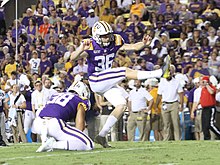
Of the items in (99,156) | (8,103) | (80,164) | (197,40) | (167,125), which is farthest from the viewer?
(197,40)

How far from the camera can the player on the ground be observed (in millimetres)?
12859

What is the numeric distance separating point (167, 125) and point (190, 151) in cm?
734

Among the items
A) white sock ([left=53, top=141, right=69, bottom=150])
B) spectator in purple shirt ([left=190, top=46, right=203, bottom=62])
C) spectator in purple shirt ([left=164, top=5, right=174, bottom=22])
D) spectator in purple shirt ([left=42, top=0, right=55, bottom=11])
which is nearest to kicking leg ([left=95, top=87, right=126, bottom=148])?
white sock ([left=53, top=141, right=69, bottom=150])

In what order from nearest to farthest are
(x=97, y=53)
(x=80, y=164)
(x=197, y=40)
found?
1. (x=80, y=164)
2. (x=97, y=53)
3. (x=197, y=40)

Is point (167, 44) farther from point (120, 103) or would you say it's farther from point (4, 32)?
point (120, 103)

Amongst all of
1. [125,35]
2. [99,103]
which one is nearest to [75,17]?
[125,35]

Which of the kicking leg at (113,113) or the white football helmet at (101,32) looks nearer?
the kicking leg at (113,113)

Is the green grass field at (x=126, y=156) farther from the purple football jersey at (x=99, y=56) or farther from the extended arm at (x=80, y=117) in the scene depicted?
the purple football jersey at (x=99, y=56)

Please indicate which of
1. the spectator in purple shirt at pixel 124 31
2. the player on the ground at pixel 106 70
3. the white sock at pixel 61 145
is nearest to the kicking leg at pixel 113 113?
the player on the ground at pixel 106 70

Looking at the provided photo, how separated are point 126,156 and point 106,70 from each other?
2.08 m

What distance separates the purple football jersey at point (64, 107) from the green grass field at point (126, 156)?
547mm

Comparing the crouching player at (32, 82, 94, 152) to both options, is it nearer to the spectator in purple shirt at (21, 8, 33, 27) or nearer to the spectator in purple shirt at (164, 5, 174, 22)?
the spectator in purple shirt at (164, 5, 174, 22)

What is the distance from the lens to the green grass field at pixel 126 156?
34.9ft

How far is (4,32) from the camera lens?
28359mm
